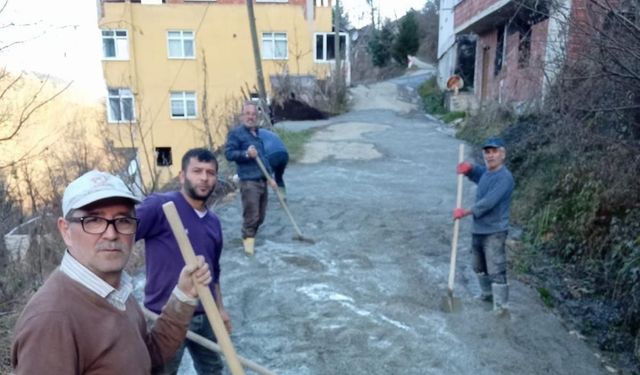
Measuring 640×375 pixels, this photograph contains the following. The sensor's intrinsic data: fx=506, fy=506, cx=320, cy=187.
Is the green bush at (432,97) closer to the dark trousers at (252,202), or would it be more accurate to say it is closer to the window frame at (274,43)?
the window frame at (274,43)

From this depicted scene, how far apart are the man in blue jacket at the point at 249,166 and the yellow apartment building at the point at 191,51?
17.7 meters

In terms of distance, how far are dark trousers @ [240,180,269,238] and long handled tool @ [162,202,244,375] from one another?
3.92 metres

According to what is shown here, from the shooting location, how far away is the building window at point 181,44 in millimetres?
23734

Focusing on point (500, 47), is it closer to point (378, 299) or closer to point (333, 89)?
point (333, 89)

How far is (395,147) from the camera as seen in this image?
13.9 metres

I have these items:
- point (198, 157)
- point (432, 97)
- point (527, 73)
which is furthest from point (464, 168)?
point (432, 97)

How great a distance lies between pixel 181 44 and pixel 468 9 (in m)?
13.2

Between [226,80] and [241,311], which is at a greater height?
[226,80]

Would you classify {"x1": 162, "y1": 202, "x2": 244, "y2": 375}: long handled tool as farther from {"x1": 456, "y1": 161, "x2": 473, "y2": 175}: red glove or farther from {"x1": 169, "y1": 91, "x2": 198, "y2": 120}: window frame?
{"x1": 169, "y1": 91, "x2": 198, "y2": 120}: window frame

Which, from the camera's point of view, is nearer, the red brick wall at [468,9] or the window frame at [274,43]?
the red brick wall at [468,9]

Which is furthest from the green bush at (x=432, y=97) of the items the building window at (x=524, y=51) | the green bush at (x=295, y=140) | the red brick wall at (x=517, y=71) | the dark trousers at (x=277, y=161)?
the dark trousers at (x=277, y=161)

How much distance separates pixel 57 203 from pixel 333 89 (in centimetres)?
1449

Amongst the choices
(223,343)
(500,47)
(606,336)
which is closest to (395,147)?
(500,47)

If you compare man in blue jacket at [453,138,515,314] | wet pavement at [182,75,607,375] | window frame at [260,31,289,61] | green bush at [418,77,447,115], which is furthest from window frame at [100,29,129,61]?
man in blue jacket at [453,138,515,314]
